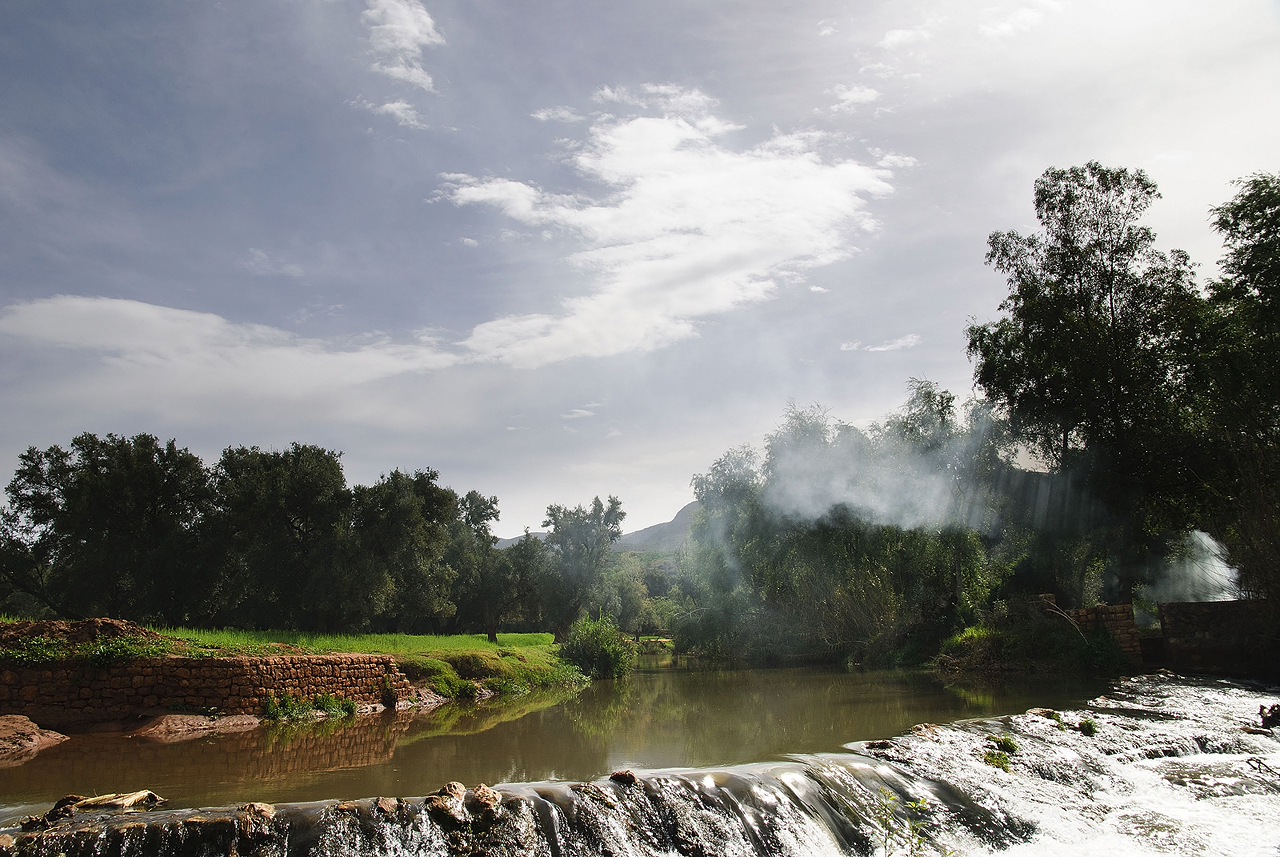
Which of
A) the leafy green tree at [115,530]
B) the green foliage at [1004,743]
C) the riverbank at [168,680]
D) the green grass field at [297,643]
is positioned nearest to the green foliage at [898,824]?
the green foliage at [1004,743]

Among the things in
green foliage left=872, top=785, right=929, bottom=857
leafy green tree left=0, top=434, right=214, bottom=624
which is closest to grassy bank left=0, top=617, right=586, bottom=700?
leafy green tree left=0, top=434, right=214, bottom=624

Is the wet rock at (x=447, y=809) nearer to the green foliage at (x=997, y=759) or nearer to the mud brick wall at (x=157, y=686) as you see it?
the green foliage at (x=997, y=759)

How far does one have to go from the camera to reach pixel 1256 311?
18.1 meters

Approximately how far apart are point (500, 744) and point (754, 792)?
5.47 m

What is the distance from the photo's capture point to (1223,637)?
16.6 meters

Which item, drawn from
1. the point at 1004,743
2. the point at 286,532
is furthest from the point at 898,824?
the point at 286,532

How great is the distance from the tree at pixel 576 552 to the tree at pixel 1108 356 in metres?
32.0

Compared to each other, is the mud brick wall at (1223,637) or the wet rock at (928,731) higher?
the mud brick wall at (1223,637)

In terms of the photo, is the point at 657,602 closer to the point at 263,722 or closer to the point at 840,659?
the point at 840,659

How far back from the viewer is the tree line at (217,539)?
2511 cm

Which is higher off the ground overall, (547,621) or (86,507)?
(86,507)

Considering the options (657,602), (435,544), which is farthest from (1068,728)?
(657,602)

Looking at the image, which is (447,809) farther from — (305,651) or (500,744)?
(305,651)

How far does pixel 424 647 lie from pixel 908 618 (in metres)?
17.3
